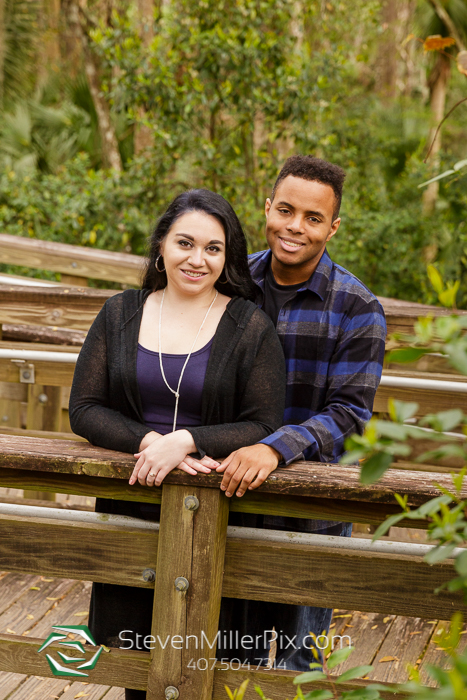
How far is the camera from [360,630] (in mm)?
3111

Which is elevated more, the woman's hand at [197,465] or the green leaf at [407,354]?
the green leaf at [407,354]

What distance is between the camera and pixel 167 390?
1966 mm

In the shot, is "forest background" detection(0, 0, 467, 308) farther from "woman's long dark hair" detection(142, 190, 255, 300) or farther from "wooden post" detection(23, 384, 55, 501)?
"woman's long dark hair" detection(142, 190, 255, 300)

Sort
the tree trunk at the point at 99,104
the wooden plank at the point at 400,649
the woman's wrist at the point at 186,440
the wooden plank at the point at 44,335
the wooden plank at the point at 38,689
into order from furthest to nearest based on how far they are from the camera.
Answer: the tree trunk at the point at 99,104 → the wooden plank at the point at 44,335 → the wooden plank at the point at 400,649 → the wooden plank at the point at 38,689 → the woman's wrist at the point at 186,440

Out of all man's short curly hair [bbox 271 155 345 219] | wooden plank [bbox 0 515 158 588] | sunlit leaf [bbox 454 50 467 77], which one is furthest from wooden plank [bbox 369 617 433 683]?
sunlit leaf [bbox 454 50 467 77]

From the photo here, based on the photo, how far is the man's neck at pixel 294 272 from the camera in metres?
2.24

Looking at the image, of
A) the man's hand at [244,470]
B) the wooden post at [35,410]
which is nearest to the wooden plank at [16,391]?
the wooden post at [35,410]

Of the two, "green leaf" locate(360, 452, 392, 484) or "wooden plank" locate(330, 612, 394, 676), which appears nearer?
"green leaf" locate(360, 452, 392, 484)

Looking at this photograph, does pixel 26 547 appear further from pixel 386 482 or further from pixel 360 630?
pixel 360 630

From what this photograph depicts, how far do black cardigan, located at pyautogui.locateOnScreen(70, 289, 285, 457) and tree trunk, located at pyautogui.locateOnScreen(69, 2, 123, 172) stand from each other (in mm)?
6837

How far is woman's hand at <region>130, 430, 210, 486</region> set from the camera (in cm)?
169

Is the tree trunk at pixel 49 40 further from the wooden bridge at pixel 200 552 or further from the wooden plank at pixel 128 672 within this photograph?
the wooden plank at pixel 128 672

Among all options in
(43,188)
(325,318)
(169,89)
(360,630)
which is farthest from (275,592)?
(43,188)

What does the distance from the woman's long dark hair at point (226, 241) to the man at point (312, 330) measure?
0.15 meters
